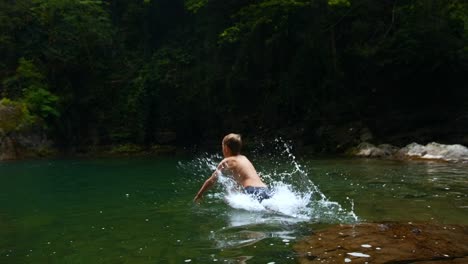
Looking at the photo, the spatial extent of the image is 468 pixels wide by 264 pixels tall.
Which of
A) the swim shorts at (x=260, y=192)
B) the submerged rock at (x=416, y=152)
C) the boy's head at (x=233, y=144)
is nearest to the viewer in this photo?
the swim shorts at (x=260, y=192)

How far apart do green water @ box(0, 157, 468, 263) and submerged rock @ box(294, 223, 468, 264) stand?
30 cm

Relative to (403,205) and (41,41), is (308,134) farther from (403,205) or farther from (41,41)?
(41,41)

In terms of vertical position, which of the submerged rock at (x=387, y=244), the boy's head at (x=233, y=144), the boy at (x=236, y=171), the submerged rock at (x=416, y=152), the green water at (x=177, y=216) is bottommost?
the submerged rock at (x=416, y=152)

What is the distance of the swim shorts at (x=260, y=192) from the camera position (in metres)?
6.99

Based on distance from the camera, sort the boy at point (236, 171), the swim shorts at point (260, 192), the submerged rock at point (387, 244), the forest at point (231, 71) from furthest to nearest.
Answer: the forest at point (231, 71)
the boy at point (236, 171)
the swim shorts at point (260, 192)
the submerged rock at point (387, 244)

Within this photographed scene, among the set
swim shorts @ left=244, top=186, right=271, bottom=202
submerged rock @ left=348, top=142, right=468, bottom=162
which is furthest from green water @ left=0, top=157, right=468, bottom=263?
submerged rock @ left=348, top=142, right=468, bottom=162

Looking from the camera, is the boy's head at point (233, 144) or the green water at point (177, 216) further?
the boy's head at point (233, 144)

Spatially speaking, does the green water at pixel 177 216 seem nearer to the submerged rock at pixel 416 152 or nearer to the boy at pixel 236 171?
the boy at pixel 236 171

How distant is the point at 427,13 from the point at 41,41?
22052mm

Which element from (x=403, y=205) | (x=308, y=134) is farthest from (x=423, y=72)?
(x=403, y=205)

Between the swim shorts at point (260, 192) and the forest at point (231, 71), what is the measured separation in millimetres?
13177

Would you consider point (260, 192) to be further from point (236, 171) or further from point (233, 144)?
point (233, 144)

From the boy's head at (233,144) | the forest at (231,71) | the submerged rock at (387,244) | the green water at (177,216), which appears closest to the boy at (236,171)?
the boy's head at (233,144)

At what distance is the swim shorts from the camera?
6.99 m
